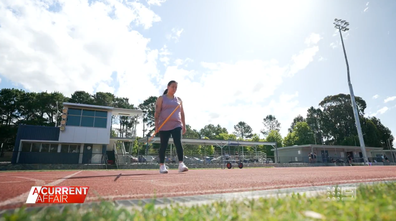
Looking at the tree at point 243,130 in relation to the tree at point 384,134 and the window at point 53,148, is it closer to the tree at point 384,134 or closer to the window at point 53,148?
the tree at point 384,134

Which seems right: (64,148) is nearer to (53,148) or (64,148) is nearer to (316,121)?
(53,148)

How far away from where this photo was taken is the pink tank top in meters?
4.87

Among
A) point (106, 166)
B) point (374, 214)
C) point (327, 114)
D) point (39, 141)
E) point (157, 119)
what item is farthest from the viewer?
point (327, 114)

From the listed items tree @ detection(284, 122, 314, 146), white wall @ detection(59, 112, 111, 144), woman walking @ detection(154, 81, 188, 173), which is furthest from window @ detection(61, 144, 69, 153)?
tree @ detection(284, 122, 314, 146)

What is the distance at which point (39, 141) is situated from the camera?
18.6m

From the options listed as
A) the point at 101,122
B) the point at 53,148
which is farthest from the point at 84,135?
the point at 53,148

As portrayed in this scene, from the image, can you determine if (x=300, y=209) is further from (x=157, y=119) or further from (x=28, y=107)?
(x=28, y=107)

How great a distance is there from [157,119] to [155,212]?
3.95 metres

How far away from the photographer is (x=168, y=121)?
4.89 m

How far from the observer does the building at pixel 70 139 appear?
712 inches

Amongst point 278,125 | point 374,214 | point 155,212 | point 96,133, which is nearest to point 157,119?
point 155,212

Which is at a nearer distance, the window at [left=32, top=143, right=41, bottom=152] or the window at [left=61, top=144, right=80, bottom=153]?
the window at [left=32, top=143, right=41, bottom=152]

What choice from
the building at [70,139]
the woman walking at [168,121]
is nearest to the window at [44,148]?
the building at [70,139]

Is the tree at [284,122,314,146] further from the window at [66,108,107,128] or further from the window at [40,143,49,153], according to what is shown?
the window at [40,143,49,153]
